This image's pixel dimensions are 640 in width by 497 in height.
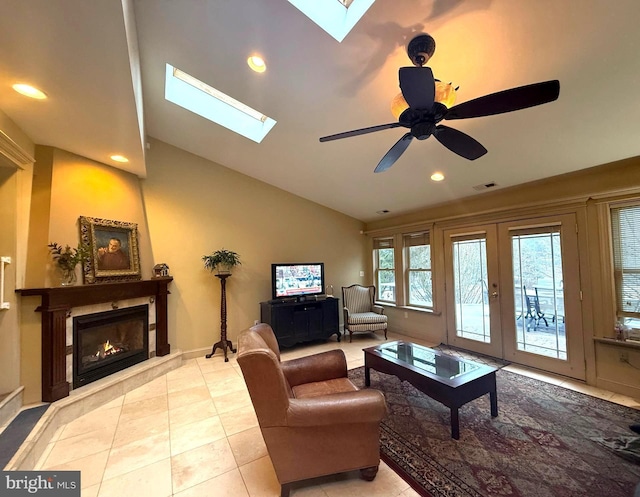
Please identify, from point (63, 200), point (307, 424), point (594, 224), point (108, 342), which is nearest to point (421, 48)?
point (307, 424)

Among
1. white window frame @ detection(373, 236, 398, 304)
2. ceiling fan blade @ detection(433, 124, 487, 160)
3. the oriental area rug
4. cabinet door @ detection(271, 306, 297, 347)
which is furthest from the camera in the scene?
white window frame @ detection(373, 236, 398, 304)

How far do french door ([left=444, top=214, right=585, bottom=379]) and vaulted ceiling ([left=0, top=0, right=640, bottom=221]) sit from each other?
81 cm

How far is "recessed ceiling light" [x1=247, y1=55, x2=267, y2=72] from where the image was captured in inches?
85.8

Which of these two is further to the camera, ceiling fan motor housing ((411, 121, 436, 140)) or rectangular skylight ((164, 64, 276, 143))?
rectangular skylight ((164, 64, 276, 143))

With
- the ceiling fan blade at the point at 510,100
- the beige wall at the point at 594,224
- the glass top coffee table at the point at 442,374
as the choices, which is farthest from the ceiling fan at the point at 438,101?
the beige wall at the point at 594,224

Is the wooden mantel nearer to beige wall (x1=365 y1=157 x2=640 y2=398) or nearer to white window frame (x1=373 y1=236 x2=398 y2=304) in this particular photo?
white window frame (x1=373 y1=236 x2=398 y2=304)

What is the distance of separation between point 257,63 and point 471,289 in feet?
13.4

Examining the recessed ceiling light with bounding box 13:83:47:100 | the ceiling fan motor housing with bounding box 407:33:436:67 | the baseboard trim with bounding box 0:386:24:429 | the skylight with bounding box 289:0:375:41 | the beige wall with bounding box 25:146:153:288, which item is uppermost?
the skylight with bounding box 289:0:375:41

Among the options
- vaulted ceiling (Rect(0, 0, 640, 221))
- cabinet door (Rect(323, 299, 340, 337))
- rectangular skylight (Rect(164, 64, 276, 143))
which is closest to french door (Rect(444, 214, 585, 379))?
vaulted ceiling (Rect(0, 0, 640, 221))

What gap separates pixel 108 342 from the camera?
10.6 feet

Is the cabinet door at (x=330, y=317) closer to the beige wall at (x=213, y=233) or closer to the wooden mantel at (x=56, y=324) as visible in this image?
the beige wall at (x=213, y=233)

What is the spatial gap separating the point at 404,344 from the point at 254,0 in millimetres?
3469

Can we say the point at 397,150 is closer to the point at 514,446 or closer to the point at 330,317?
the point at 514,446

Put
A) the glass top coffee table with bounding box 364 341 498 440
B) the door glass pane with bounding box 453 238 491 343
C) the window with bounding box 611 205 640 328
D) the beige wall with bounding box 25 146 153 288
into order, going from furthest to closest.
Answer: the door glass pane with bounding box 453 238 491 343 < the window with bounding box 611 205 640 328 < the beige wall with bounding box 25 146 153 288 < the glass top coffee table with bounding box 364 341 498 440
